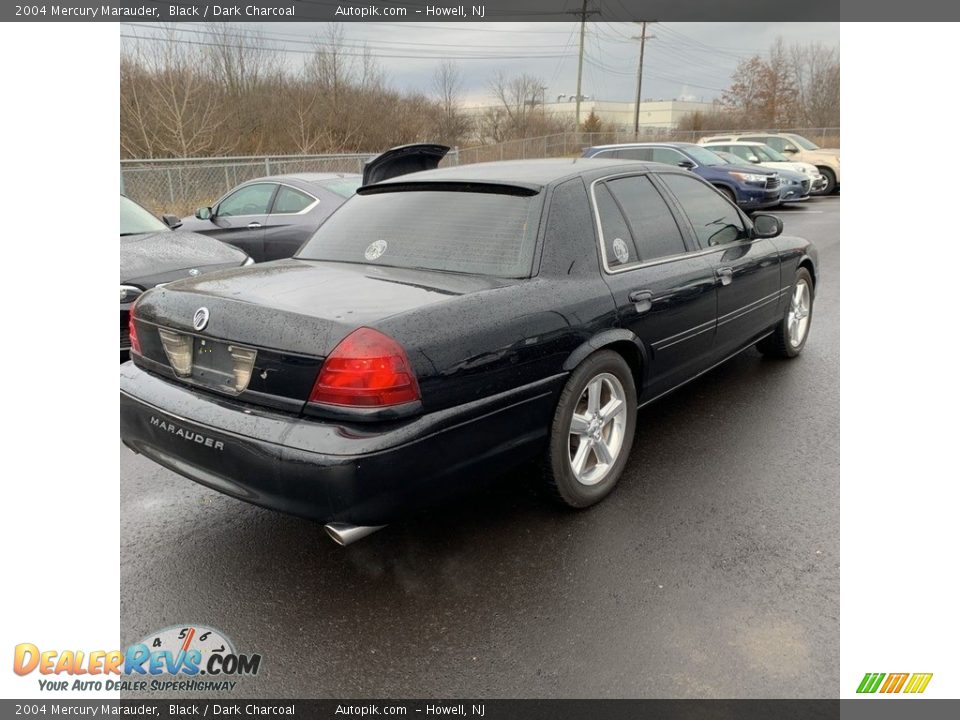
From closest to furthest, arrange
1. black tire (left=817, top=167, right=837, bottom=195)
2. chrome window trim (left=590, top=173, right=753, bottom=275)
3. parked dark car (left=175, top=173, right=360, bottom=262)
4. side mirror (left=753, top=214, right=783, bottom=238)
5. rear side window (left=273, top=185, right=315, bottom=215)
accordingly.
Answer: chrome window trim (left=590, top=173, right=753, bottom=275), side mirror (left=753, top=214, right=783, bottom=238), parked dark car (left=175, top=173, right=360, bottom=262), rear side window (left=273, top=185, right=315, bottom=215), black tire (left=817, top=167, right=837, bottom=195)

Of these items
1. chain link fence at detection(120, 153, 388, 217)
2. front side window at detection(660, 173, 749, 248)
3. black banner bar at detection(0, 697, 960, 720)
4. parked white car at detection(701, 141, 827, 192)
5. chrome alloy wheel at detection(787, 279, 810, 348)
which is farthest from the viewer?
parked white car at detection(701, 141, 827, 192)

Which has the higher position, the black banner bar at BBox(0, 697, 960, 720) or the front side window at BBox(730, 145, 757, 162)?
the front side window at BBox(730, 145, 757, 162)

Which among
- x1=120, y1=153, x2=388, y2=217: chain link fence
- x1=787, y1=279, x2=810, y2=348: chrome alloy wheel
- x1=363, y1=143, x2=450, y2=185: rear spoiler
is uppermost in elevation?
x1=120, y1=153, x2=388, y2=217: chain link fence

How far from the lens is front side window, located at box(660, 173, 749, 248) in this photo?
Result: 4.33 metres

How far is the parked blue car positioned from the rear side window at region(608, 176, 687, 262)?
12490mm

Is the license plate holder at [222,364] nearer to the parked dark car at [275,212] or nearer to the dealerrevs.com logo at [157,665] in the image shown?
the dealerrevs.com logo at [157,665]

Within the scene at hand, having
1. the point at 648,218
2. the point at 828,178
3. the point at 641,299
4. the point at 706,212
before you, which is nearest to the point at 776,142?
the point at 828,178

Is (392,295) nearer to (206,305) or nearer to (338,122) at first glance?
(206,305)

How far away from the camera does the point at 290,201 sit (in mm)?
8594

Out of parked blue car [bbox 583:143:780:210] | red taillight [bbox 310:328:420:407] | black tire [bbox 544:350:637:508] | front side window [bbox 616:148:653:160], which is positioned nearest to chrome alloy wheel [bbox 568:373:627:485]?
black tire [bbox 544:350:637:508]

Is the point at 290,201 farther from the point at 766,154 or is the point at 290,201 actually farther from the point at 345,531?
the point at 766,154

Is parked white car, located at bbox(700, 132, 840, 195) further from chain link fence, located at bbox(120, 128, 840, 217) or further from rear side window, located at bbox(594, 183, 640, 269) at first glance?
rear side window, located at bbox(594, 183, 640, 269)

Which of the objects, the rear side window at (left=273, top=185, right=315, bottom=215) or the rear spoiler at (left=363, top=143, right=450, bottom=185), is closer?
the rear spoiler at (left=363, top=143, right=450, bottom=185)

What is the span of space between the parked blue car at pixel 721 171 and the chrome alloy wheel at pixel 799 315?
35.0 feet
